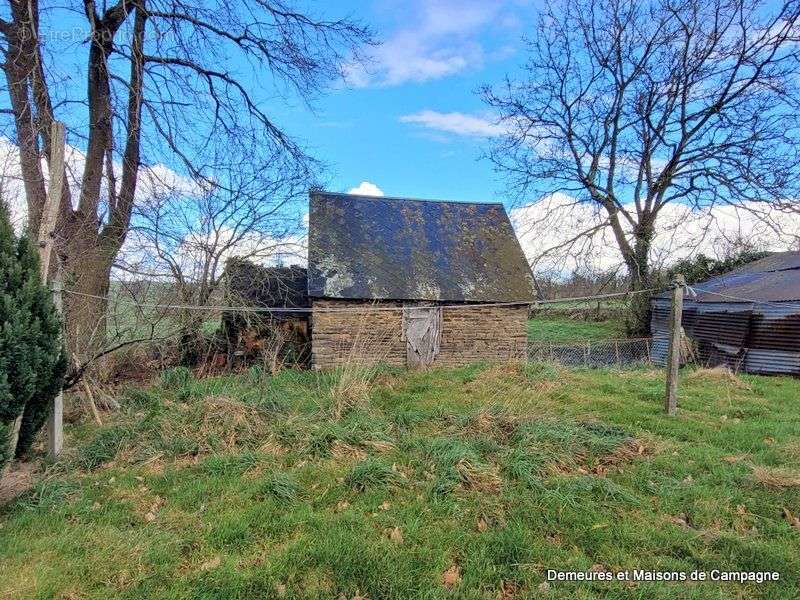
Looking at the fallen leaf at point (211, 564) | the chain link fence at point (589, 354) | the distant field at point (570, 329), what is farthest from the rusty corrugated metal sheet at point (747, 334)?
the fallen leaf at point (211, 564)

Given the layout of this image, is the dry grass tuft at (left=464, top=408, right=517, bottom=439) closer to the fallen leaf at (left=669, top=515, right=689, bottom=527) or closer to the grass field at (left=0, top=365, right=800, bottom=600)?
the grass field at (left=0, top=365, right=800, bottom=600)

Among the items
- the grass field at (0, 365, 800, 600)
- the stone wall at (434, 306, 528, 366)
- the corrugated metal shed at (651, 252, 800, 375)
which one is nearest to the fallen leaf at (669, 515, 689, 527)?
the grass field at (0, 365, 800, 600)

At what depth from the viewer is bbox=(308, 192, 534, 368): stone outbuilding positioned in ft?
36.9

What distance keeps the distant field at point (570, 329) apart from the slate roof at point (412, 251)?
17.5 ft

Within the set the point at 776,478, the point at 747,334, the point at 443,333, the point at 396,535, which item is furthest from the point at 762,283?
the point at 396,535

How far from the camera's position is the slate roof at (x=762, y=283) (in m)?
12.0

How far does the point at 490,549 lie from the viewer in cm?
304

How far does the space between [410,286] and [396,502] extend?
8.42 metres

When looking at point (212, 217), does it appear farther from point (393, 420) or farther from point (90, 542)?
point (90, 542)

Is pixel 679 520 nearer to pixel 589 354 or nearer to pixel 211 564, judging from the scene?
pixel 211 564

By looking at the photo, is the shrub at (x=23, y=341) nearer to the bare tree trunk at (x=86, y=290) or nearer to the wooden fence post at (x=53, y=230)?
the wooden fence post at (x=53, y=230)

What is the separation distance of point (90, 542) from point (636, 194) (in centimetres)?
2140

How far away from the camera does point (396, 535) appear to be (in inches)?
126

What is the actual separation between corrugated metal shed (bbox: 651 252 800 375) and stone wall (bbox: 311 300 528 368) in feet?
14.5
